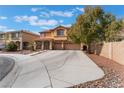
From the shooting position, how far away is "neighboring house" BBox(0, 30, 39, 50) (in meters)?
13.1

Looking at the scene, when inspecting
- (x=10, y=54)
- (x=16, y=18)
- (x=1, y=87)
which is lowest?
(x=1, y=87)

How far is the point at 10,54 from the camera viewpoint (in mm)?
14219

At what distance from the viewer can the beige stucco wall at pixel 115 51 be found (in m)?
14.1

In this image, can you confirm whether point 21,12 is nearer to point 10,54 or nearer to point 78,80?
point 10,54

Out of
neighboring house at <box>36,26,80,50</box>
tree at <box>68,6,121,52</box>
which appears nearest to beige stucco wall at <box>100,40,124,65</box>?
tree at <box>68,6,121,52</box>

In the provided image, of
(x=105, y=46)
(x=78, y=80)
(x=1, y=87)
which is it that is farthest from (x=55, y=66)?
(x=105, y=46)

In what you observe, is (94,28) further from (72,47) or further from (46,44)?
(46,44)

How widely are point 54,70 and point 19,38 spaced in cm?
489

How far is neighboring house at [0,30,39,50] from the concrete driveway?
0.90 meters

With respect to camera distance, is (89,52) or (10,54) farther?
(89,52)

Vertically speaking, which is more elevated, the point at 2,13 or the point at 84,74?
the point at 2,13

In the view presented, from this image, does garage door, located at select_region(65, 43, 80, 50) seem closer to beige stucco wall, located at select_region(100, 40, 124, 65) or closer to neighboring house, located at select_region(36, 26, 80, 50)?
neighboring house, located at select_region(36, 26, 80, 50)

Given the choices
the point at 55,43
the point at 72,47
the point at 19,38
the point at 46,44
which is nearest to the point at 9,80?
the point at 46,44
